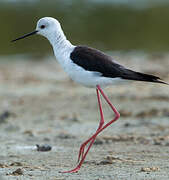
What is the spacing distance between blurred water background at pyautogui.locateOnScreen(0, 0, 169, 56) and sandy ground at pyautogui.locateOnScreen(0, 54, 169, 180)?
4.77 metres

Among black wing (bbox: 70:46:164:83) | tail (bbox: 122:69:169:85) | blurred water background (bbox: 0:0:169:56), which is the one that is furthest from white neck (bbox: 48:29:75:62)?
blurred water background (bbox: 0:0:169:56)

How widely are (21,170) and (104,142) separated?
1.88 metres

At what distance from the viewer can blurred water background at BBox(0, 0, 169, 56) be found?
737 inches

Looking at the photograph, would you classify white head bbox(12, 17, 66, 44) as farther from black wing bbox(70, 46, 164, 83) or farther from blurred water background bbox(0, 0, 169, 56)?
blurred water background bbox(0, 0, 169, 56)

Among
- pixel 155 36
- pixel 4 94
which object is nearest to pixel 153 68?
pixel 4 94

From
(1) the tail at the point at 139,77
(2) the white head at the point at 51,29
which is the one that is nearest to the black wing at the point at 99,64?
(1) the tail at the point at 139,77

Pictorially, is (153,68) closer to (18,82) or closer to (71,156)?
(18,82)

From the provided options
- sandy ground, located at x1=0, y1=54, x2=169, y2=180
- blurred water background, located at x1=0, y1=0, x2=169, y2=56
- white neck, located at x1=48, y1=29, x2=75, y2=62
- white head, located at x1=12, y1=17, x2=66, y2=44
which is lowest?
sandy ground, located at x1=0, y1=54, x2=169, y2=180

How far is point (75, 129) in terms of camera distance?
8109mm

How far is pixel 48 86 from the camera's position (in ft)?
39.7

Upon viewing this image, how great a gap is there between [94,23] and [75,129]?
491 inches

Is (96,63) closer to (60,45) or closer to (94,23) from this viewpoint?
(60,45)

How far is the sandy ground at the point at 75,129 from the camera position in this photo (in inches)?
217

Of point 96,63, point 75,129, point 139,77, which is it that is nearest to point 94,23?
point 75,129
